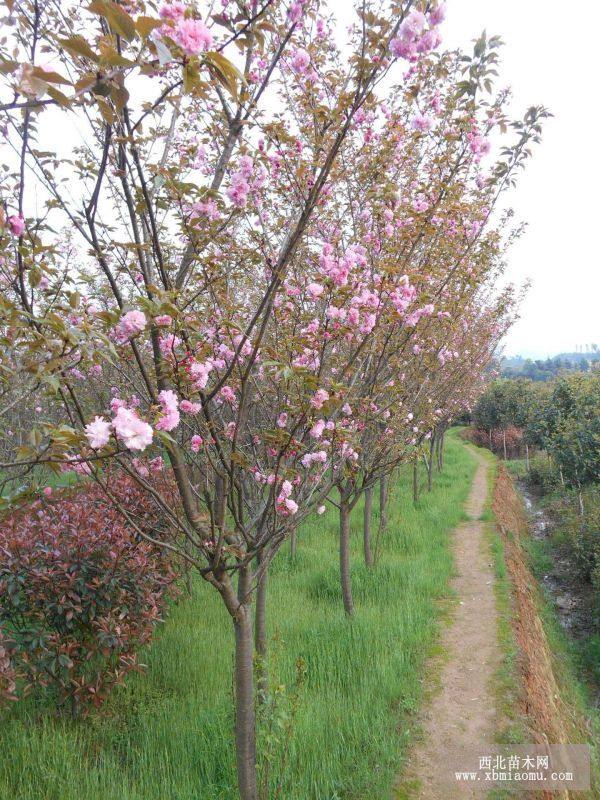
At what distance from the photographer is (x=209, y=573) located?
2.45m

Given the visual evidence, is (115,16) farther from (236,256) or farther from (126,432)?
(236,256)

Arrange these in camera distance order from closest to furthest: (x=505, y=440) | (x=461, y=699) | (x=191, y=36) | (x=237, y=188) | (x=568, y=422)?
(x=191, y=36)
(x=237, y=188)
(x=461, y=699)
(x=568, y=422)
(x=505, y=440)

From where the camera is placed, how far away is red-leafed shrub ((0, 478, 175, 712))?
→ 3303 millimetres

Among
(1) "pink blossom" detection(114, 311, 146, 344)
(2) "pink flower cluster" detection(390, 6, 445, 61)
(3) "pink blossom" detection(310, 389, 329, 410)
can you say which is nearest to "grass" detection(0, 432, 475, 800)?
(3) "pink blossom" detection(310, 389, 329, 410)

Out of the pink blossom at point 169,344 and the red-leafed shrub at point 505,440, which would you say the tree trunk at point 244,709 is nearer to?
the pink blossom at point 169,344

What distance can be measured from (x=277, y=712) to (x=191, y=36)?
10.5 feet

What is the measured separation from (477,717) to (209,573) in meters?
2.79

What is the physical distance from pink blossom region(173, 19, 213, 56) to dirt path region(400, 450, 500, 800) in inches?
153

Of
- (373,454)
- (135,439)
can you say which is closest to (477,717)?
(373,454)

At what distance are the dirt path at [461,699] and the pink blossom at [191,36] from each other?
389cm

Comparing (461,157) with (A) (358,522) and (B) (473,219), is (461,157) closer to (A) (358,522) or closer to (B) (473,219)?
(B) (473,219)

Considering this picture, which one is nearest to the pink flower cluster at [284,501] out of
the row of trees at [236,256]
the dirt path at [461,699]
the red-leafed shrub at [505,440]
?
the row of trees at [236,256]

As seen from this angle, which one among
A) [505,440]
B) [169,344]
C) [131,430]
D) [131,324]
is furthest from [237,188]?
[505,440]

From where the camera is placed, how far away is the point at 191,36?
1213 mm
